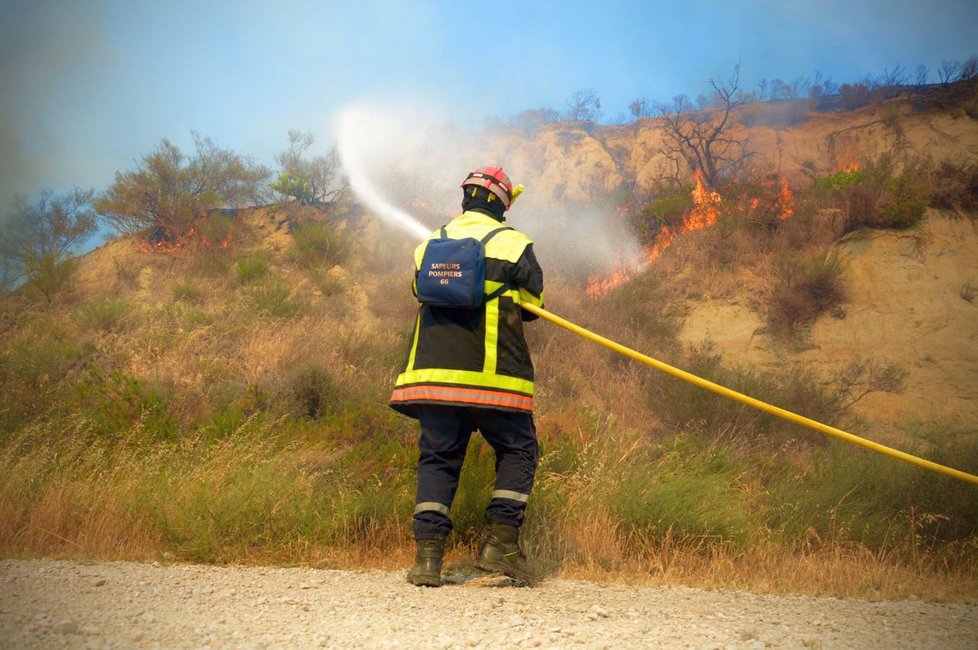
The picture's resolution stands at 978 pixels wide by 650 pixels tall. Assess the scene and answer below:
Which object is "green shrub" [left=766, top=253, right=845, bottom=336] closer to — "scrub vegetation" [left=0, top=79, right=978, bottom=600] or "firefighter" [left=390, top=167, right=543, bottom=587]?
"scrub vegetation" [left=0, top=79, right=978, bottom=600]

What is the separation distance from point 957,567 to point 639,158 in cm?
1678

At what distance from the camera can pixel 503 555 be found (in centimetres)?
380

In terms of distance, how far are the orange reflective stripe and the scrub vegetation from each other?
44.0 inches

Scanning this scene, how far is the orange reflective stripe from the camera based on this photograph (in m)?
3.66

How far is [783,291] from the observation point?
12.3 meters

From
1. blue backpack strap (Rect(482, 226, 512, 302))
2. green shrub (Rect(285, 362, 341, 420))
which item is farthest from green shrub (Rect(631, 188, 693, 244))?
blue backpack strap (Rect(482, 226, 512, 302))

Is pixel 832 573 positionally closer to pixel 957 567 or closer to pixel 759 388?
pixel 957 567

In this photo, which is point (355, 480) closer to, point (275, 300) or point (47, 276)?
point (275, 300)

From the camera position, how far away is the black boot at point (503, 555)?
12.4ft

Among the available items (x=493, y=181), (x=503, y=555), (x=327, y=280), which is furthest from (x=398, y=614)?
(x=327, y=280)

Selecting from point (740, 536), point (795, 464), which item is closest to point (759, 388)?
point (795, 464)

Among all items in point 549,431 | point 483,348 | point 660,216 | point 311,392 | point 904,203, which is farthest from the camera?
point 660,216

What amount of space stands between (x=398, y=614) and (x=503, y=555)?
2.63 ft

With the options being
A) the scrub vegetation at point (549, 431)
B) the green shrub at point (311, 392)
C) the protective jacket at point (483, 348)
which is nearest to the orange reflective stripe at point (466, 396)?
the protective jacket at point (483, 348)
